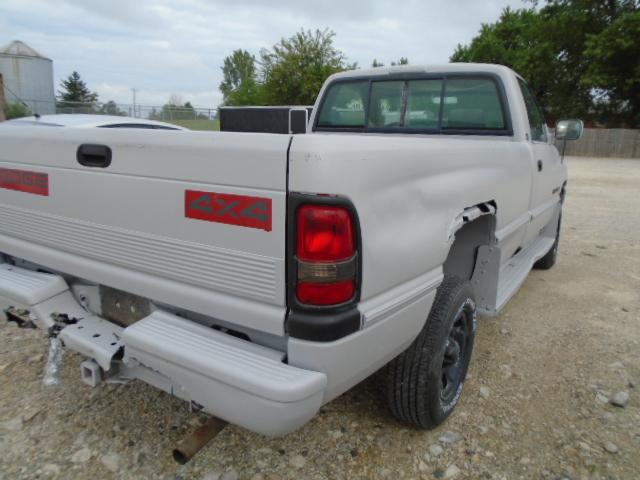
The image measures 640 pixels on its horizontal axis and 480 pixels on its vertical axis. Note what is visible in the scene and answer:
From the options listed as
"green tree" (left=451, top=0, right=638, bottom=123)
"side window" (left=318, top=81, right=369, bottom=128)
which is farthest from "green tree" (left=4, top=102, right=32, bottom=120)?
"green tree" (left=451, top=0, right=638, bottom=123)

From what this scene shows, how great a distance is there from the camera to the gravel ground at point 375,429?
2.25 m

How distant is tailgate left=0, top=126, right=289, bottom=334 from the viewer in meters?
1.68

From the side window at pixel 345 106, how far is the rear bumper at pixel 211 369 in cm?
276

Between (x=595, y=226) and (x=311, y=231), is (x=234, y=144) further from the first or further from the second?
(x=595, y=226)

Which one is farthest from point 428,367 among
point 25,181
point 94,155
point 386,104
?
point 386,104

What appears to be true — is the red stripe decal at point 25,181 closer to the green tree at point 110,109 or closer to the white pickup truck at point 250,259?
the white pickup truck at point 250,259

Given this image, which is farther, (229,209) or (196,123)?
(196,123)

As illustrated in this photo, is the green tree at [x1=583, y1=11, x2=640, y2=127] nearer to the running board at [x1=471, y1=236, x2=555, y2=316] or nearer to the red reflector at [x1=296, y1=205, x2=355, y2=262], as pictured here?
the running board at [x1=471, y1=236, x2=555, y2=316]

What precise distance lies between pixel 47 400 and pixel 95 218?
121 centimetres

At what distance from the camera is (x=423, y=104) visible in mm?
3857

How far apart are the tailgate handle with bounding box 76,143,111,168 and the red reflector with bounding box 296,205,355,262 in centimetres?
94

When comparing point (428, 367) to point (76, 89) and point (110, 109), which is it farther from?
point (76, 89)

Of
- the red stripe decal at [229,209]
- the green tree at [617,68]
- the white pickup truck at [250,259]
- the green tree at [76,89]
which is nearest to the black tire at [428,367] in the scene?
the white pickup truck at [250,259]

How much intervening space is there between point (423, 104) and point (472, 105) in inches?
14.4
